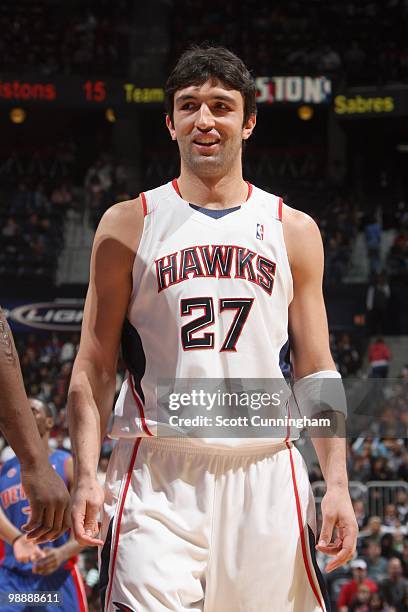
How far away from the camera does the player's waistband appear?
3066 millimetres

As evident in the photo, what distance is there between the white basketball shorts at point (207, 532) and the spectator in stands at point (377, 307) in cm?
1337

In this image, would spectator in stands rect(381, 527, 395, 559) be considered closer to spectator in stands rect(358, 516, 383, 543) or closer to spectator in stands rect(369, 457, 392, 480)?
spectator in stands rect(358, 516, 383, 543)

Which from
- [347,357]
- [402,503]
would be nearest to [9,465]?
[402,503]

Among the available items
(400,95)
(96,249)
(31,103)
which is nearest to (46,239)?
(31,103)

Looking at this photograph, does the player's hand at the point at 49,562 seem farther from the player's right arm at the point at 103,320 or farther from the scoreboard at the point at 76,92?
the scoreboard at the point at 76,92

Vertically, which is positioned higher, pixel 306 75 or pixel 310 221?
pixel 306 75

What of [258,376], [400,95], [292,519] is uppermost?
[400,95]

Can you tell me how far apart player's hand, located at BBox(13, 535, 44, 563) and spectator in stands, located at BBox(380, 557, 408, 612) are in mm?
4791

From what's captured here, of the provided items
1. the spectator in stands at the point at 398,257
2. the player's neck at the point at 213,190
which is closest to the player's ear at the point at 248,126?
the player's neck at the point at 213,190

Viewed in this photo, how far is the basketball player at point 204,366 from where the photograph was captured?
2988 mm

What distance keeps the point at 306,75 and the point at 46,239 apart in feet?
18.7

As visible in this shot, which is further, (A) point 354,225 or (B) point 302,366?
(A) point 354,225

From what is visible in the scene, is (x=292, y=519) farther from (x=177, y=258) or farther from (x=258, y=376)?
(x=177, y=258)

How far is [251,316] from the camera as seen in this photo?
3201 millimetres
